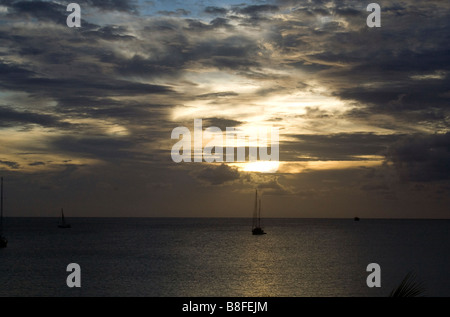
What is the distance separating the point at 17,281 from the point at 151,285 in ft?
55.6

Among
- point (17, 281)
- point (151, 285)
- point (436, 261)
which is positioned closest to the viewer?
point (151, 285)

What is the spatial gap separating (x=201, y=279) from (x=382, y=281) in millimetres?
21618

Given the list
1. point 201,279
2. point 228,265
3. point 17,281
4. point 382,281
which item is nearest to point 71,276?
point 17,281

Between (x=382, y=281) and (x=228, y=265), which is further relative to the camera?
(x=228, y=265)
